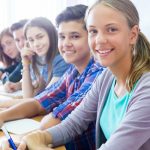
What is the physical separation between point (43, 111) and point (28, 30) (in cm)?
63

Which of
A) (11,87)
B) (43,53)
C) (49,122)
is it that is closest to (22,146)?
(49,122)

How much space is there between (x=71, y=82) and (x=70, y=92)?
51 millimetres

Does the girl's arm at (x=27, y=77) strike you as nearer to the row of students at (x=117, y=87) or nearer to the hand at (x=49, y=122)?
the hand at (x=49, y=122)

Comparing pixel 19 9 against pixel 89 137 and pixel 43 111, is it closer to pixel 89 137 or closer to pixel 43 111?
pixel 43 111

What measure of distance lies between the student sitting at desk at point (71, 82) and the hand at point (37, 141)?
0.12 meters

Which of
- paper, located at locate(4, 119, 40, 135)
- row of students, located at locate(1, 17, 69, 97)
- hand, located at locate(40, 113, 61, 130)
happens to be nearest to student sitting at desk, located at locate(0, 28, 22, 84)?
row of students, located at locate(1, 17, 69, 97)

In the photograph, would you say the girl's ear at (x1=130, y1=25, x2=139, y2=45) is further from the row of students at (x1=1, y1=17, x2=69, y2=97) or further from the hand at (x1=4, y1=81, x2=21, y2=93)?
the hand at (x1=4, y1=81, x2=21, y2=93)

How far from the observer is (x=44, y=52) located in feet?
6.02

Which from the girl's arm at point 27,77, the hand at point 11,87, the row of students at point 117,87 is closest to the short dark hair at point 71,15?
the row of students at point 117,87

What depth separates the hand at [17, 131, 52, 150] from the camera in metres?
0.95

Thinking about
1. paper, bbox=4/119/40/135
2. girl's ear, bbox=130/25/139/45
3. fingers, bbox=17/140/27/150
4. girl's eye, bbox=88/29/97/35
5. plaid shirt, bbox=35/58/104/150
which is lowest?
paper, bbox=4/119/40/135

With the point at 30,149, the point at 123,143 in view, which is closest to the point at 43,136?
the point at 30,149

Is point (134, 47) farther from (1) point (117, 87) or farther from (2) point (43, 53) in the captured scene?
(2) point (43, 53)

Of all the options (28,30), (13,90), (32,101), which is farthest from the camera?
(13,90)
